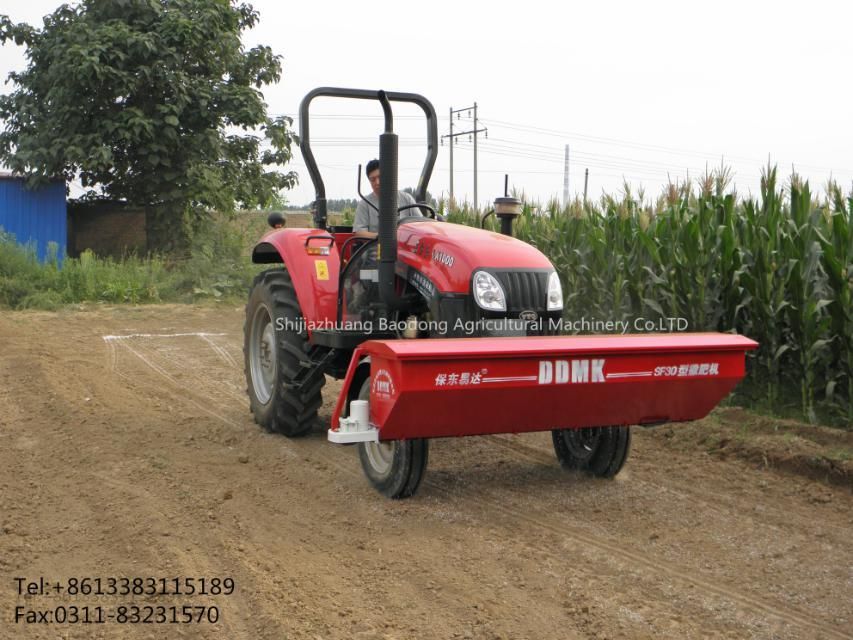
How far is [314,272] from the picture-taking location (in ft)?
18.0

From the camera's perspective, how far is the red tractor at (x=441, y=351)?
3.99m

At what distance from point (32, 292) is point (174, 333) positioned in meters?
3.82

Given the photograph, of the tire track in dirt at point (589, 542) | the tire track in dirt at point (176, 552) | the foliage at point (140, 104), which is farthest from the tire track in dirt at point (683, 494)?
the foliage at point (140, 104)

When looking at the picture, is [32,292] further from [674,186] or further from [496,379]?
[496,379]

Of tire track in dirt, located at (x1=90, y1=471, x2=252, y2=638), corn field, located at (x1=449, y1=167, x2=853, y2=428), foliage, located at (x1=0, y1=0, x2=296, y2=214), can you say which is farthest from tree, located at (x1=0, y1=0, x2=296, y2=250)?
tire track in dirt, located at (x1=90, y1=471, x2=252, y2=638)

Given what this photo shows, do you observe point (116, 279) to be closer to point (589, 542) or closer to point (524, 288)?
point (524, 288)

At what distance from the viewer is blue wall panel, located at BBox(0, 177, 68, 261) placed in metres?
15.6

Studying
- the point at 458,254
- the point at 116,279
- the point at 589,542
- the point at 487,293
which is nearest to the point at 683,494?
the point at 589,542

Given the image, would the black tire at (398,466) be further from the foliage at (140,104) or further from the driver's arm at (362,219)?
the foliage at (140,104)

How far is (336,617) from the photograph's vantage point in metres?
3.23

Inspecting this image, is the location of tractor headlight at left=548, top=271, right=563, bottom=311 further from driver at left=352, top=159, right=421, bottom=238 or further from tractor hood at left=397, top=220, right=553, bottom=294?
driver at left=352, top=159, right=421, bottom=238

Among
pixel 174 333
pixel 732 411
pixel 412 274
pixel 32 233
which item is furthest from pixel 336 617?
pixel 32 233

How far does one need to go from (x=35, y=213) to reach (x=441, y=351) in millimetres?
13897

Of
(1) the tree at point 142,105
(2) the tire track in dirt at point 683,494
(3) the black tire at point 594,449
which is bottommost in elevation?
(2) the tire track in dirt at point 683,494
